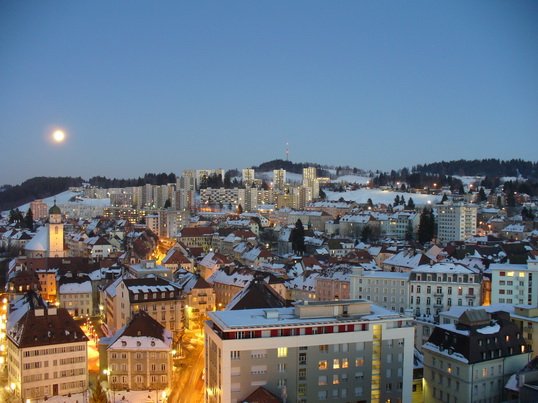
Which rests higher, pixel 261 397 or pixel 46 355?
pixel 261 397

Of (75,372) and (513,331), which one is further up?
(513,331)

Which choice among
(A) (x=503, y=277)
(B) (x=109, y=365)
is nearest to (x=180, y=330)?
(B) (x=109, y=365)

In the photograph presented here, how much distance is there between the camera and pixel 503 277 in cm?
2714

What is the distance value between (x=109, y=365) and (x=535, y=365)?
1384 cm

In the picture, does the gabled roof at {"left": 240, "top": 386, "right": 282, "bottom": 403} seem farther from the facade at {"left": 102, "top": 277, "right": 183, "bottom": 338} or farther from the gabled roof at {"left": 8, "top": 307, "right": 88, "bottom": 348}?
the facade at {"left": 102, "top": 277, "right": 183, "bottom": 338}

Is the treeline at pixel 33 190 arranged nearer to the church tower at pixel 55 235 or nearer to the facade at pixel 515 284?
the church tower at pixel 55 235

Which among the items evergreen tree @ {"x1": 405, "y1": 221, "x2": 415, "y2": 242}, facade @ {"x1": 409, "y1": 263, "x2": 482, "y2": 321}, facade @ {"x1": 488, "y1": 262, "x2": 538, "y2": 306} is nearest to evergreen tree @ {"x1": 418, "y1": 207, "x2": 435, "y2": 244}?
evergreen tree @ {"x1": 405, "y1": 221, "x2": 415, "y2": 242}

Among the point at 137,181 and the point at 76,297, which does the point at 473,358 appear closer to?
the point at 76,297

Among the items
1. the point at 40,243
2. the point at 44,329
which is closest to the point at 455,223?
the point at 40,243

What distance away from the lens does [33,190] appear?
5359 inches

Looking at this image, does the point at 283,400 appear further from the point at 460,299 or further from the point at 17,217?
the point at 17,217

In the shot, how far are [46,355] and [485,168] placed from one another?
140 m

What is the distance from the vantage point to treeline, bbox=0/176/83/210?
126 m

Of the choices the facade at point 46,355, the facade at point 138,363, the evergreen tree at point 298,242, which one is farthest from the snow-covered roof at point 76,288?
the evergreen tree at point 298,242
